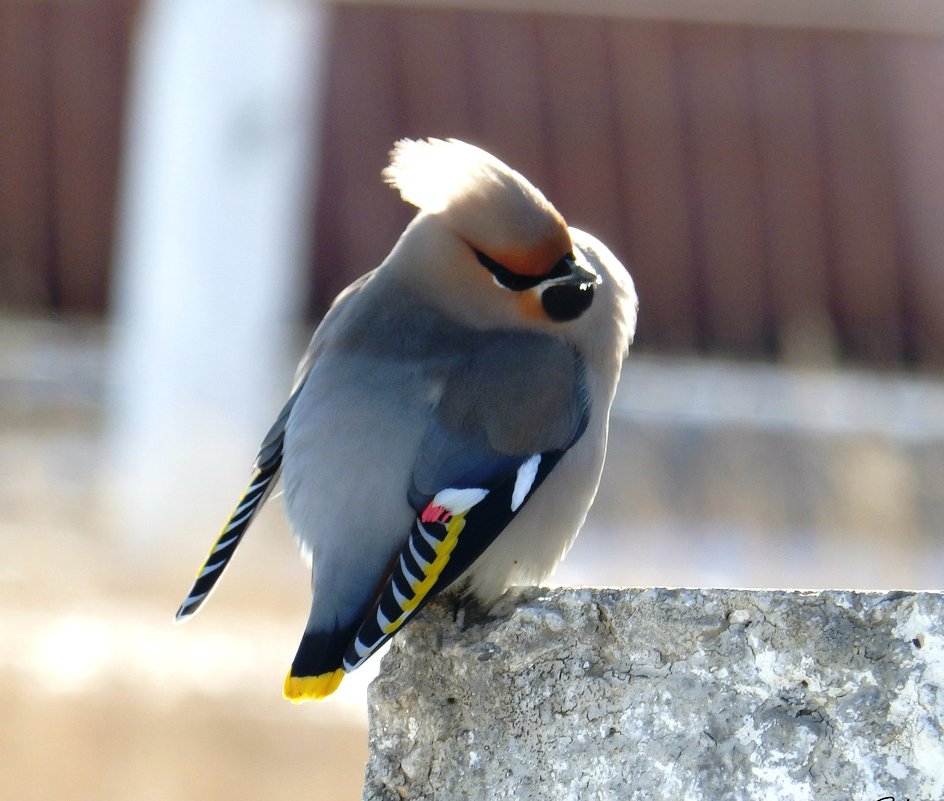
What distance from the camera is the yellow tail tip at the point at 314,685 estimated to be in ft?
8.78

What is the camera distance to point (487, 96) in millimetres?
11992

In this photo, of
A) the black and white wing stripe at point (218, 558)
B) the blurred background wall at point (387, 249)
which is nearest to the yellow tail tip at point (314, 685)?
the black and white wing stripe at point (218, 558)

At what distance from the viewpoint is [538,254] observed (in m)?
3.21

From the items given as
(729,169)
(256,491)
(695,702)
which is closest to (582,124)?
(729,169)

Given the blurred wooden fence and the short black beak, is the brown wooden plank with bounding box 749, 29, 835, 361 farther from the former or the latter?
the short black beak

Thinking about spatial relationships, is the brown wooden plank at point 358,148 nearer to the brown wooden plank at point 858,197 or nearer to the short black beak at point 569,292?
the brown wooden plank at point 858,197

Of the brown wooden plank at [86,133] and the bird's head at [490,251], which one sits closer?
the bird's head at [490,251]

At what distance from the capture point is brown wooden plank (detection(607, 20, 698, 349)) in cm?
1194

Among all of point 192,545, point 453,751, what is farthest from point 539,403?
point 192,545

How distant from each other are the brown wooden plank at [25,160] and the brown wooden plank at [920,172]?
5624 millimetres

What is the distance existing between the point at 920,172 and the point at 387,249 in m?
3.55

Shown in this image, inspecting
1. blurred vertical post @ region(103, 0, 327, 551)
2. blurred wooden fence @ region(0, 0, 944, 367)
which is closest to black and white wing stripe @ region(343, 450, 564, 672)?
blurred vertical post @ region(103, 0, 327, 551)

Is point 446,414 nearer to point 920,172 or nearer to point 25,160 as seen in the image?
point 920,172

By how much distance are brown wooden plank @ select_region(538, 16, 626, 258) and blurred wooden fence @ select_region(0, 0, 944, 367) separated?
0.04 ft
